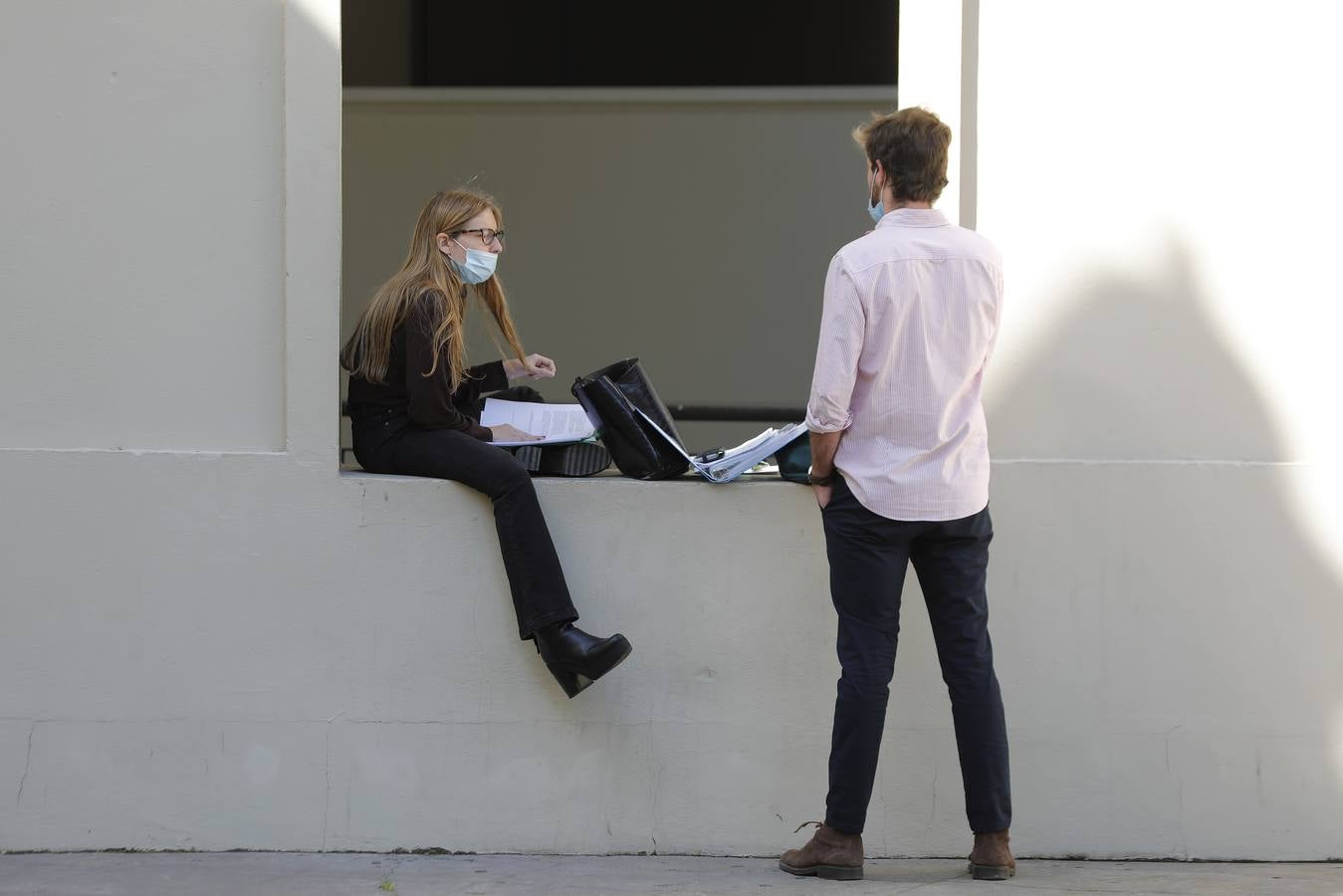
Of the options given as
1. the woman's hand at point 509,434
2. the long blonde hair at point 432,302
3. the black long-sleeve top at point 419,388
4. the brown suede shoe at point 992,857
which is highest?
the long blonde hair at point 432,302

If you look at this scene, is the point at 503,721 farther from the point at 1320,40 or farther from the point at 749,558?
the point at 1320,40

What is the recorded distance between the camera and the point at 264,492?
3.68 meters

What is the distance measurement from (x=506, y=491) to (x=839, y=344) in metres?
0.97

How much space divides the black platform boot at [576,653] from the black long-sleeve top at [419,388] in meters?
0.60

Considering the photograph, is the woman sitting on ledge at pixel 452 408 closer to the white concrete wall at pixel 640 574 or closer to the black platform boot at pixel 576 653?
the black platform boot at pixel 576 653

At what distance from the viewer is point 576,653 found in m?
3.45

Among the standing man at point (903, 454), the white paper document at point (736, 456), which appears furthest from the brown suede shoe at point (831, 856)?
the white paper document at point (736, 456)

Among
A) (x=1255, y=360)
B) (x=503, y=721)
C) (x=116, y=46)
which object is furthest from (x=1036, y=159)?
(x=116, y=46)

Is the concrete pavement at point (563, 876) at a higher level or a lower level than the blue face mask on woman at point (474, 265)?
lower

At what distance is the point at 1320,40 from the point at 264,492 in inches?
121

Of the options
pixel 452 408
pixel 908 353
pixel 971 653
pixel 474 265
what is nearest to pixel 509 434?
pixel 452 408

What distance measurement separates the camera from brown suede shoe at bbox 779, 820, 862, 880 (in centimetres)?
332

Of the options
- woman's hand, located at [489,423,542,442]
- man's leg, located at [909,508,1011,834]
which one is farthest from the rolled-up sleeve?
woman's hand, located at [489,423,542,442]

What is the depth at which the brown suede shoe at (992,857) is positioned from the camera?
133 inches
